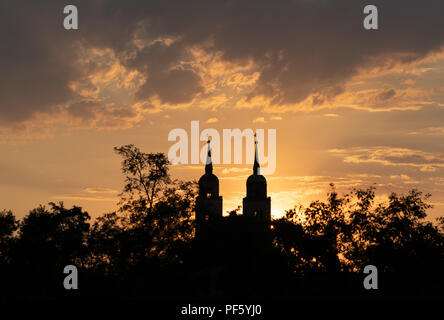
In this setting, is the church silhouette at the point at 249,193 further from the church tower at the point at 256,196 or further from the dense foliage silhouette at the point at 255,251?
the dense foliage silhouette at the point at 255,251

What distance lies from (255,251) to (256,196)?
55.3 meters

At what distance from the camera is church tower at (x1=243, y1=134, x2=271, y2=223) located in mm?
94750

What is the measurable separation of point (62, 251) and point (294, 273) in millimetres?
31805

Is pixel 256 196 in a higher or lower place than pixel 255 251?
higher

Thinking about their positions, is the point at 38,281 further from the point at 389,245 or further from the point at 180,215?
the point at 389,245

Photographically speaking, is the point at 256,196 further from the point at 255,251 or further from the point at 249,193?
the point at 255,251

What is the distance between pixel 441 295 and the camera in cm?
3002

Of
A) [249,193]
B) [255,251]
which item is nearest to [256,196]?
[249,193]

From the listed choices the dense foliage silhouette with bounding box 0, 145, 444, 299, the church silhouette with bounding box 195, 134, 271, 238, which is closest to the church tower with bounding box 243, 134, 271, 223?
the church silhouette with bounding box 195, 134, 271, 238

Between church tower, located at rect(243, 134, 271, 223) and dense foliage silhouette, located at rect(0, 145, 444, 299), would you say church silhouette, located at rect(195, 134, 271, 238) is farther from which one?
dense foliage silhouette, located at rect(0, 145, 444, 299)

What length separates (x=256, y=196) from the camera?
97250 millimetres

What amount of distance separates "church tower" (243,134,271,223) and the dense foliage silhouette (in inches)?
1723

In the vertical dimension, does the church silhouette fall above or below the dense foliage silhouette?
above

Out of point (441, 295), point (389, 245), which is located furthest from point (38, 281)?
point (441, 295)
